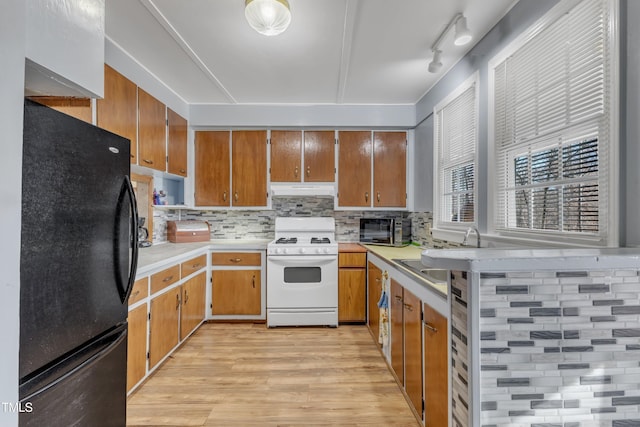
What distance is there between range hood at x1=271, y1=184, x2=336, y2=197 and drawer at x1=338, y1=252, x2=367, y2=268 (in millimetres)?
749

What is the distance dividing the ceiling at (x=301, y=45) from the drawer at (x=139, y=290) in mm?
1685

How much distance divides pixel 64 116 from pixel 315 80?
82.9 inches

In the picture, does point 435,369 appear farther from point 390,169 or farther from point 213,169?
point 213,169

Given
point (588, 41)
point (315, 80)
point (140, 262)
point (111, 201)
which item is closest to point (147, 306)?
point (140, 262)

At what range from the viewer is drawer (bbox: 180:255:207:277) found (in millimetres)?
2627

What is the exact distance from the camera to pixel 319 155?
3465 mm

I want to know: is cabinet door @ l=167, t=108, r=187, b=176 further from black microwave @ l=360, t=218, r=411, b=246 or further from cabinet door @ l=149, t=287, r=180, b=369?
black microwave @ l=360, t=218, r=411, b=246

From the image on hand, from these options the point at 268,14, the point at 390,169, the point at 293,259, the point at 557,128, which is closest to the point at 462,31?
the point at 557,128

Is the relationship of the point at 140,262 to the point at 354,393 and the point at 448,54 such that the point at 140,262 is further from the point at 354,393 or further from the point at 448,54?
the point at 448,54

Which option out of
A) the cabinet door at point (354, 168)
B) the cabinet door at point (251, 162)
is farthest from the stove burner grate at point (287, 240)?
the cabinet door at point (354, 168)

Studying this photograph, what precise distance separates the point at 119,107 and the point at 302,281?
222 cm

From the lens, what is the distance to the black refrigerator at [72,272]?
86 cm

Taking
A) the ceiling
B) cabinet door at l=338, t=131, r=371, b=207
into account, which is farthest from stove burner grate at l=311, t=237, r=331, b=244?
the ceiling

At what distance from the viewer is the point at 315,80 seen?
106 inches
